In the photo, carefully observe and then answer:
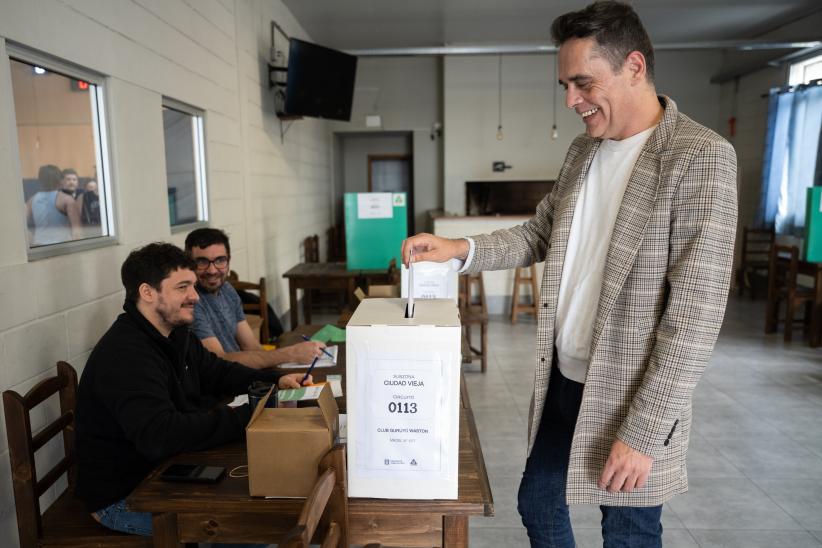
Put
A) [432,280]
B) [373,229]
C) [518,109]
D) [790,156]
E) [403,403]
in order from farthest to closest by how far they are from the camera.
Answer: [518,109] → [790,156] → [373,229] → [432,280] → [403,403]

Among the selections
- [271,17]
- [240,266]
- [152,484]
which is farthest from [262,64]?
[152,484]

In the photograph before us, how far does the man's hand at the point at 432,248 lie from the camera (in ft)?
4.28

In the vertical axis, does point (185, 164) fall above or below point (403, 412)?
above

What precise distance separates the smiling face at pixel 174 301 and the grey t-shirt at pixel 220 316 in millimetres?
583

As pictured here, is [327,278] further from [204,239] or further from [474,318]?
[204,239]

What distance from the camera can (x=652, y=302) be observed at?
3.72 ft

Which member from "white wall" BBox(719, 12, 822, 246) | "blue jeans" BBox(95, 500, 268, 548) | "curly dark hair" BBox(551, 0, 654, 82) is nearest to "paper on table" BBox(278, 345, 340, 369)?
"blue jeans" BBox(95, 500, 268, 548)

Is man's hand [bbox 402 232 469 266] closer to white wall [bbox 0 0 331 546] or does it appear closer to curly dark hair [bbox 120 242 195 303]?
curly dark hair [bbox 120 242 195 303]

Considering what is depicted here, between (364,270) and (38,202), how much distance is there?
2941 mm

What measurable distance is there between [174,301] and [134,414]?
0.40 m

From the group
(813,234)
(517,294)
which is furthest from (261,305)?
(813,234)

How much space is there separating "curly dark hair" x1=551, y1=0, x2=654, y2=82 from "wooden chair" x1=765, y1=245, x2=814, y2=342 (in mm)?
4641

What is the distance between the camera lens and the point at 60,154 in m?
2.19

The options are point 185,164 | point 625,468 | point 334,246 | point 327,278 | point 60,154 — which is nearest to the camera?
point 625,468
